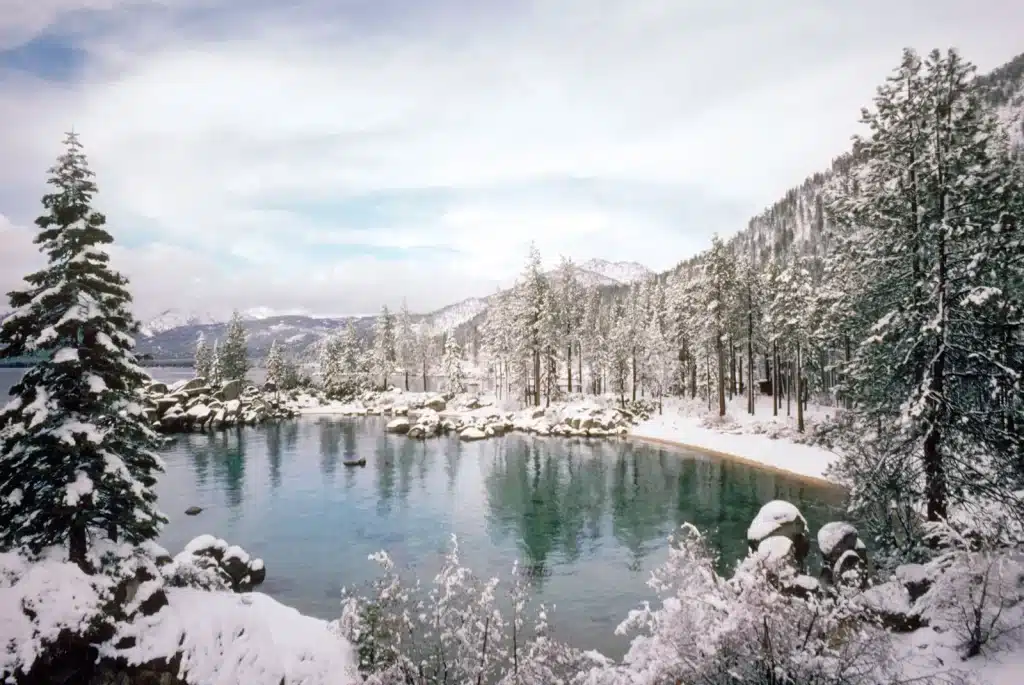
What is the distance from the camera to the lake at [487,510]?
20391mm

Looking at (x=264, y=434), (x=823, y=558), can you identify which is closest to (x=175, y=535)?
(x=823, y=558)

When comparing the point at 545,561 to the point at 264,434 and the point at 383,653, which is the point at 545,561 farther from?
the point at 264,434

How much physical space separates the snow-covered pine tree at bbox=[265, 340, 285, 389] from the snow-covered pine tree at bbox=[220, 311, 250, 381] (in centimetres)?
391

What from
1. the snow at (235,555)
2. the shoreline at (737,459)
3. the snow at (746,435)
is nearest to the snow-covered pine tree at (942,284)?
the shoreline at (737,459)

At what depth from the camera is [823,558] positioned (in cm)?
1970

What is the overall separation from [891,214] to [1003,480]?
279 inches

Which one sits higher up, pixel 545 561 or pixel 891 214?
pixel 891 214

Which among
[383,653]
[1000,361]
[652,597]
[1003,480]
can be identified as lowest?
[652,597]

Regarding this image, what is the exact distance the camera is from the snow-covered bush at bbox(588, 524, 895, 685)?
22.8 ft

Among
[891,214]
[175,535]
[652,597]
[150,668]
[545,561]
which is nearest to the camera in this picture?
[150,668]

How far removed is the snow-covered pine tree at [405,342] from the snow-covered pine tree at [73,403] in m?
88.6

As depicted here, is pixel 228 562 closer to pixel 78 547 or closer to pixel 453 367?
pixel 78 547

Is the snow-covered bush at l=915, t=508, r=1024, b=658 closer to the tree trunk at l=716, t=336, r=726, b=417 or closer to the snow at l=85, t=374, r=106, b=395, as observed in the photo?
the snow at l=85, t=374, r=106, b=395

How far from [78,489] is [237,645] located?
4.78m
